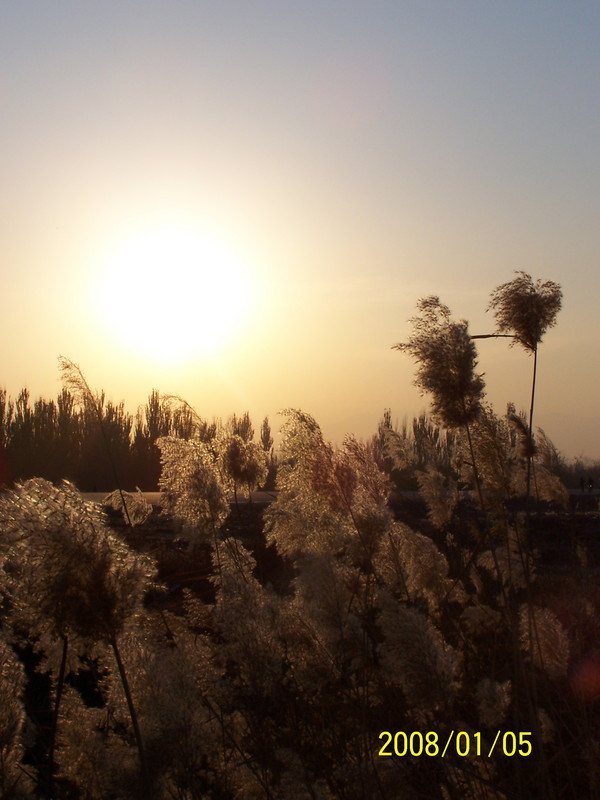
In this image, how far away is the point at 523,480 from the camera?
516 cm

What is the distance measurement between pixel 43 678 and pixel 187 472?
235 cm

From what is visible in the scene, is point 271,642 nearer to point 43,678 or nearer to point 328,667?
point 328,667

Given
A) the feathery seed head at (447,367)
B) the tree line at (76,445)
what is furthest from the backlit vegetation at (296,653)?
the tree line at (76,445)

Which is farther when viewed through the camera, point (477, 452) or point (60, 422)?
point (60, 422)

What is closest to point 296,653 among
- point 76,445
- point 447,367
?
point 447,367

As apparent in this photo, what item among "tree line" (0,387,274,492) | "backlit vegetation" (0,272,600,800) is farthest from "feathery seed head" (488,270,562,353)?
"tree line" (0,387,274,492)

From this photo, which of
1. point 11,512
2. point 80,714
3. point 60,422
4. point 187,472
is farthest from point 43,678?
point 60,422

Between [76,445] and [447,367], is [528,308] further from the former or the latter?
[76,445]

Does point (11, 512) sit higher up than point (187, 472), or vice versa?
point (187, 472)

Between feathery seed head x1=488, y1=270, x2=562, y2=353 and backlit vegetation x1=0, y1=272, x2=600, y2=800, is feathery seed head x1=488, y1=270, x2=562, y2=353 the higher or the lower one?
the higher one
